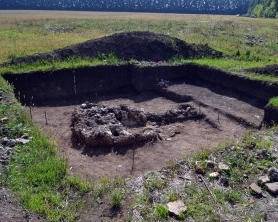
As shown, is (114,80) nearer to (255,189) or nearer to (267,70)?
(267,70)

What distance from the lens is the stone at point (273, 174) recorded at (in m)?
7.56

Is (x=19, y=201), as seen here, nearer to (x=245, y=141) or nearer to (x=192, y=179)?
(x=192, y=179)

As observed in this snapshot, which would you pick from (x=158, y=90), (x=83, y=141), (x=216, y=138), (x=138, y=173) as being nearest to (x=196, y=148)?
(x=216, y=138)

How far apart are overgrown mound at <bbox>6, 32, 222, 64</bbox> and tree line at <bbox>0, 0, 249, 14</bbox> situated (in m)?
61.9

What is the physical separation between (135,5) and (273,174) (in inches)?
3185

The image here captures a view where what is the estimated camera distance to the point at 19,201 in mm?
6598

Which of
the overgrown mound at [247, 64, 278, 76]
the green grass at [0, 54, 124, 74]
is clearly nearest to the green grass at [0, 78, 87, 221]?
the green grass at [0, 54, 124, 74]

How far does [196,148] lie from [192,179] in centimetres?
264

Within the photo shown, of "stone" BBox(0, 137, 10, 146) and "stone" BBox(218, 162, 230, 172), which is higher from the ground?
"stone" BBox(0, 137, 10, 146)

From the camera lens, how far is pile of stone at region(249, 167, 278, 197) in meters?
7.23

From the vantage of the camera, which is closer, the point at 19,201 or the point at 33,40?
the point at 19,201

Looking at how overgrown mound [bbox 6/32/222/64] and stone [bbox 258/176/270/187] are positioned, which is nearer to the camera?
stone [bbox 258/176/270/187]

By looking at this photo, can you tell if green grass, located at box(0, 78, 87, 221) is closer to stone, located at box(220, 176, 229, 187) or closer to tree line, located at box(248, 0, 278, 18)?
stone, located at box(220, 176, 229, 187)

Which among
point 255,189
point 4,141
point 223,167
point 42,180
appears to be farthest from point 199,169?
point 4,141
